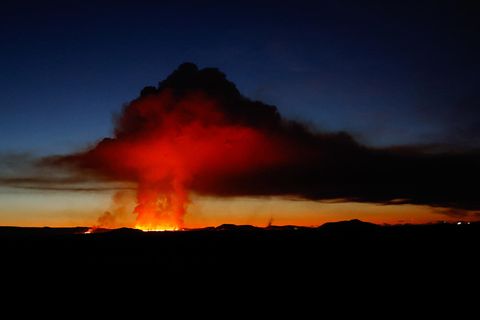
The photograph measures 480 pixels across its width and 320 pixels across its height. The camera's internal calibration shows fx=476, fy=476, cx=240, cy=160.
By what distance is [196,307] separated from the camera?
31.7 meters

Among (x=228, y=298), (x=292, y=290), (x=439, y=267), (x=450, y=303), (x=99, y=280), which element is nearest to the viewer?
(x=450, y=303)

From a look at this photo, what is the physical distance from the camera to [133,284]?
1756 inches

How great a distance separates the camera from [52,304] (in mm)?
33062

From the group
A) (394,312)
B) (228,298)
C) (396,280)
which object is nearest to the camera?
(394,312)

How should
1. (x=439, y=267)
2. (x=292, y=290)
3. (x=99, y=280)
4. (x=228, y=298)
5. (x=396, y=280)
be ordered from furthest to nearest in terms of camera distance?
(x=439, y=267) < (x=99, y=280) < (x=396, y=280) < (x=292, y=290) < (x=228, y=298)

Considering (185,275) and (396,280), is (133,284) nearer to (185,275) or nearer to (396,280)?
(185,275)

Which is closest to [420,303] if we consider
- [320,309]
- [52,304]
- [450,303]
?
[450,303]

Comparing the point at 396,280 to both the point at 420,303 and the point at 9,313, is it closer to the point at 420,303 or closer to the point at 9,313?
the point at 420,303

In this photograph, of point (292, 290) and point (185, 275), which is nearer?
point (292, 290)

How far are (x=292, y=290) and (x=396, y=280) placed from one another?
11629mm

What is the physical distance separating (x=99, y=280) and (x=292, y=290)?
72.3 ft

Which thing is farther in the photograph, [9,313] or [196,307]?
[196,307]

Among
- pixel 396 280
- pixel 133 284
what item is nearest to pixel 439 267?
pixel 396 280

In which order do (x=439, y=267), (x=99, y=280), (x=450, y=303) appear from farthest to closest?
(x=439, y=267)
(x=99, y=280)
(x=450, y=303)
